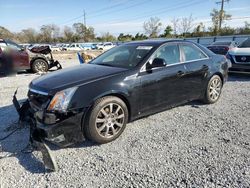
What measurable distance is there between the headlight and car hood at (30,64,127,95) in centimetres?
9

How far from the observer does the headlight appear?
3.13 meters

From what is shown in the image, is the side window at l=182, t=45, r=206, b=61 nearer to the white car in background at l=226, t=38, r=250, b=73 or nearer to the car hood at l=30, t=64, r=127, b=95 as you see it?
the car hood at l=30, t=64, r=127, b=95

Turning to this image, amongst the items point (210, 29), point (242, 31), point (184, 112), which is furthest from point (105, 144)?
point (210, 29)

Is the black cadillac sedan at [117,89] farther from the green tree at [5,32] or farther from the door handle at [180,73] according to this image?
the green tree at [5,32]

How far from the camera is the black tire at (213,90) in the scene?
5108 millimetres

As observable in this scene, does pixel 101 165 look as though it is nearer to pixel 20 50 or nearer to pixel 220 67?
pixel 220 67

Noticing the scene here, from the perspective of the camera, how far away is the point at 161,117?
451 centimetres

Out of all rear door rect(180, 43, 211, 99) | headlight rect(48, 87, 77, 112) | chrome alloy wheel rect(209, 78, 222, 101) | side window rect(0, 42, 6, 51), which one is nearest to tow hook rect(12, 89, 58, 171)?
headlight rect(48, 87, 77, 112)

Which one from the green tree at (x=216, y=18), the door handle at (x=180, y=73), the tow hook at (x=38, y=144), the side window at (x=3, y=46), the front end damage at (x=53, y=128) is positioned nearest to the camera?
the tow hook at (x=38, y=144)

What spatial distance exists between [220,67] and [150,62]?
88.1 inches

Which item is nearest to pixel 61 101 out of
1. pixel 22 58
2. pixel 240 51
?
pixel 240 51

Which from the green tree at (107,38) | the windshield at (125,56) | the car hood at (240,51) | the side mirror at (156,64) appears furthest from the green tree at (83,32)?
the side mirror at (156,64)

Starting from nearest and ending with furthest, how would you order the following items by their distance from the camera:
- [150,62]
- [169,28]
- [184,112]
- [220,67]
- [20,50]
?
1. [150,62]
2. [184,112]
3. [220,67]
4. [20,50]
5. [169,28]

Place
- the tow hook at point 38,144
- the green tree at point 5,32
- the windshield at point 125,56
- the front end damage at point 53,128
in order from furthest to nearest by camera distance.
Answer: the green tree at point 5,32 < the windshield at point 125,56 < the front end damage at point 53,128 < the tow hook at point 38,144
